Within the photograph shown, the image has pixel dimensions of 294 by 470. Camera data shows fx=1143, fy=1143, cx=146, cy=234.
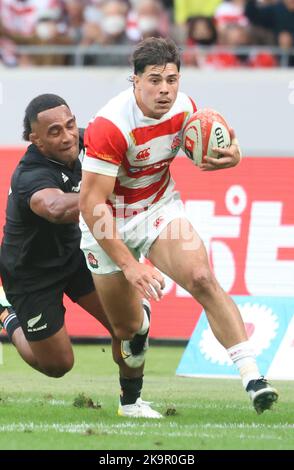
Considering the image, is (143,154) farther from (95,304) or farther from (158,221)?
(95,304)

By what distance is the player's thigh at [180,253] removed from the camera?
7.24 meters

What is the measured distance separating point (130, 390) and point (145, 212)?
51.0 inches

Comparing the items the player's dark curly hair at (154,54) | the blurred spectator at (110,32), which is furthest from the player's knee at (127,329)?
the blurred spectator at (110,32)

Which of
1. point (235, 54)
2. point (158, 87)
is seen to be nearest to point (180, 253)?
point (158, 87)

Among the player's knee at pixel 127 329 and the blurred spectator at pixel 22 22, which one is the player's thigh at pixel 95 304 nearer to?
the player's knee at pixel 127 329

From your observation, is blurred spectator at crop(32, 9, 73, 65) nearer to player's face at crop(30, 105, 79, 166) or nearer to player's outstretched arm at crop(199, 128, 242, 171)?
player's face at crop(30, 105, 79, 166)

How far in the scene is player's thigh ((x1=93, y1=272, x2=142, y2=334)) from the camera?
302 inches

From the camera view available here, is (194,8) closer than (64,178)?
No

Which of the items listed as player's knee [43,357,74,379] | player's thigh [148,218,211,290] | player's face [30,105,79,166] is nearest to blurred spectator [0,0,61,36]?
player's face [30,105,79,166]

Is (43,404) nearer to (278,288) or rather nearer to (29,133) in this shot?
(29,133)

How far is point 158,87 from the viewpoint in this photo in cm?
736

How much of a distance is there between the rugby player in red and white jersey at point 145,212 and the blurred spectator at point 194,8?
7947mm

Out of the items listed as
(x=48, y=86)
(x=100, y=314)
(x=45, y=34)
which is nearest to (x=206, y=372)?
(x=100, y=314)

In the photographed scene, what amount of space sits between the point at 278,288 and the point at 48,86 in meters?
4.94
